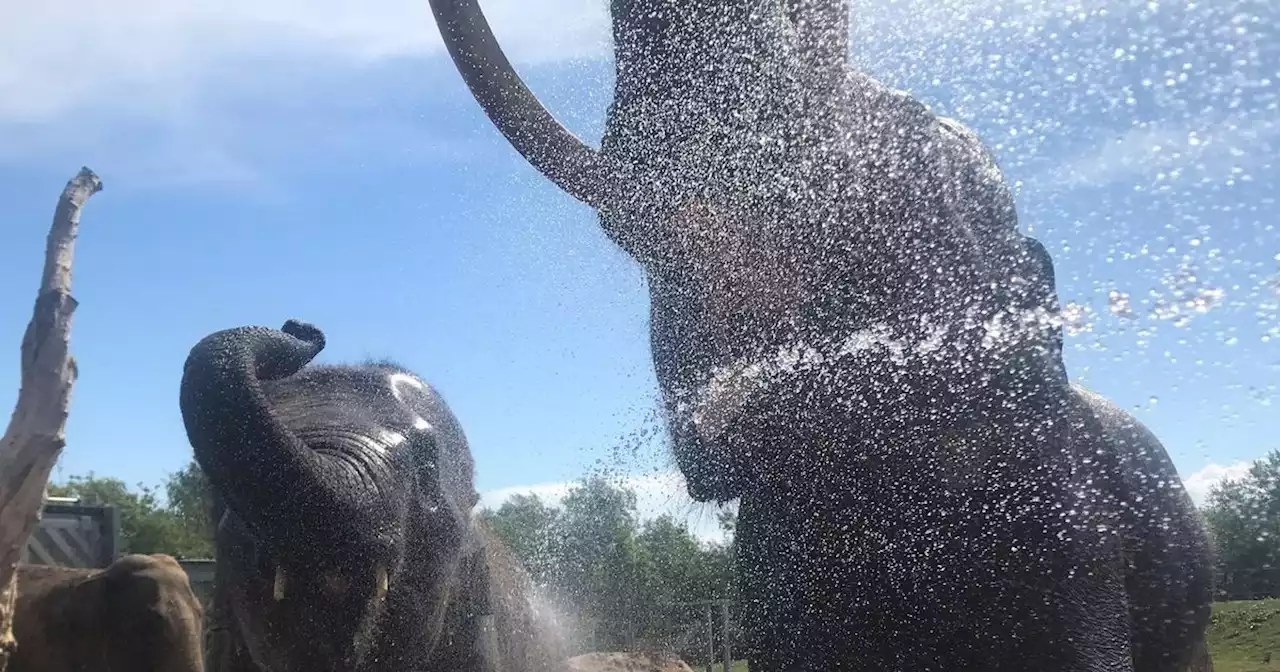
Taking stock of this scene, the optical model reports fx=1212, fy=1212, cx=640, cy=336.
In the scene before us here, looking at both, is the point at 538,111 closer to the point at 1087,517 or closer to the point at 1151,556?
the point at 1087,517

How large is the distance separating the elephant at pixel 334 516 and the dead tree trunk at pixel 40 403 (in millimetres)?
3281

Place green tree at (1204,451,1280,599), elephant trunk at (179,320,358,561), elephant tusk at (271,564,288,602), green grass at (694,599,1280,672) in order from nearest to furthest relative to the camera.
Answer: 1. green tree at (1204,451,1280,599)
2. green grass at (694,599,1280,672)
3. elephant trunk at (179,320,358,561)
4. elephant tusk at (271,564,288,602)

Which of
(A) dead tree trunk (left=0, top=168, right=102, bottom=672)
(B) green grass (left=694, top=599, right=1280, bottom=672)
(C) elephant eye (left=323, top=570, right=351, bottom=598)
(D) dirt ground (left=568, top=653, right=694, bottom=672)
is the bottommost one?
(B) green grass (left=694, top=599, right=1280, bottom=672)

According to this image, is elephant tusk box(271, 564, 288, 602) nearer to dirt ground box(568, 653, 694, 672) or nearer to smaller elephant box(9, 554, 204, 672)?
dirt ground box(568, 653, 694, 672)

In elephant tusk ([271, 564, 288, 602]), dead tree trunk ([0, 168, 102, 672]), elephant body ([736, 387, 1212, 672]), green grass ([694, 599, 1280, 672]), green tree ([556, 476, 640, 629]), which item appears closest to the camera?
elephant body ([736, 387, 1212, 672])

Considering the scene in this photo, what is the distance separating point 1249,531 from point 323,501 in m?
1.88

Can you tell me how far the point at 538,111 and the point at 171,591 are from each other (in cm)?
637

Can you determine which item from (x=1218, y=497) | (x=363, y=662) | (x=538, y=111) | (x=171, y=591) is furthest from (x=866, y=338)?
(x=171, y=591)

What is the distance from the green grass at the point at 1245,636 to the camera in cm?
218

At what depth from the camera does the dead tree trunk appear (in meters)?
6.77

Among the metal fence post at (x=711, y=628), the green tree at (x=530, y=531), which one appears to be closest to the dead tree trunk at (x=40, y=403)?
the green tree at (x=530, y=531)

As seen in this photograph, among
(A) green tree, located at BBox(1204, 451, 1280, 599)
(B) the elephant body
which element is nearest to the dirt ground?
(A) green tree, located at BBox(1204, 451, 1280, 599)

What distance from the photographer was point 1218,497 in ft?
6.63

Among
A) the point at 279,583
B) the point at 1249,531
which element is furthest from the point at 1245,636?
the point at 279,583
